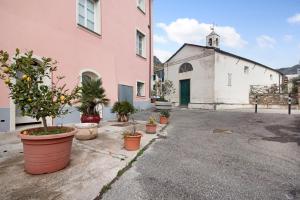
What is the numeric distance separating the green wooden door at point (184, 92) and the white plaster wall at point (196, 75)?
341 mm

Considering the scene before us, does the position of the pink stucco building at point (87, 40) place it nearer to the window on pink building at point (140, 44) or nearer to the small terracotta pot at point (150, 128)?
the window on pink building at point (140, 44)

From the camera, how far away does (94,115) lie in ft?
21.4

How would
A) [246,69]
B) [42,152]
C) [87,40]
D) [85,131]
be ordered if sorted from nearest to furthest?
1. [42,152]
2. [85,131]
3. [87,40]
4. [246,69]

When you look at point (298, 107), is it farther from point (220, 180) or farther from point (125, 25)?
point (220, 180)

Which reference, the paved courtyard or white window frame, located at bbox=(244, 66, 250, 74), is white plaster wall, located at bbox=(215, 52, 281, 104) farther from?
the paved courtyard

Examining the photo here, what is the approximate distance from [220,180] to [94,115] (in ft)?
15.6

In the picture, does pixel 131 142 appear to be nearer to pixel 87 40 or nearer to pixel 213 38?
pixel 87 40

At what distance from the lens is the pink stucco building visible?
533 centimetres

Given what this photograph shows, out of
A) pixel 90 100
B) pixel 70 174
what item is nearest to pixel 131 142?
pixel 70 174

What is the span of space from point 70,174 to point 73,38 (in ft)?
18.5

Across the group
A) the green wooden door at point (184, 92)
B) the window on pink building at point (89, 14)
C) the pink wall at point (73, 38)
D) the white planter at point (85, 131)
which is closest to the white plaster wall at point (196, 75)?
the green wooden door at point (184, 92)

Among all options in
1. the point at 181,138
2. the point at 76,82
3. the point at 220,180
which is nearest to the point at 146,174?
the point at 220,180

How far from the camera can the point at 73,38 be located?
7078 mm

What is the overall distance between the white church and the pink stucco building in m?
5.54
